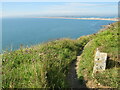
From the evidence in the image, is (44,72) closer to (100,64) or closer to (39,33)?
(100,64)

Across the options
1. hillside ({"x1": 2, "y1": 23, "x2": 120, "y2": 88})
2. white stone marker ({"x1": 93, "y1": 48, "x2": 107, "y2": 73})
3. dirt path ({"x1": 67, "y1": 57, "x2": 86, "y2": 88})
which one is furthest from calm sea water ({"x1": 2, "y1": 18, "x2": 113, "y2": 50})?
white stone marker ({"x1": 93, "y1": 48, "x2": 107, "y2": 73})

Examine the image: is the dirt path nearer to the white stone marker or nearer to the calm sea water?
the white stone marker

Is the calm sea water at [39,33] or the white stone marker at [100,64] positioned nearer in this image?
the white stone marker at [100,64]

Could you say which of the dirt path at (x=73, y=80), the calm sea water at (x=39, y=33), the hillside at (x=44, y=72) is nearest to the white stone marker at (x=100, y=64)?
the hillside at (x=44, y=72)

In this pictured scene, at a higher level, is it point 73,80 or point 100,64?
point 100,64

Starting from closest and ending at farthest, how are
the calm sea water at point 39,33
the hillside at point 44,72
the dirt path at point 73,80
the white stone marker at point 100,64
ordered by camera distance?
the hillside at point 44,72 < the dirt path at point 73,80 < the white stone marker at point 100,64 < the calm sea water at point 39,33

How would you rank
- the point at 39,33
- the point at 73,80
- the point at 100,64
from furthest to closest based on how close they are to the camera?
the point at 39,33
the point at 100,64
the point at 73,80

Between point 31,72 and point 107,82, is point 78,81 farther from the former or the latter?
point 31,72

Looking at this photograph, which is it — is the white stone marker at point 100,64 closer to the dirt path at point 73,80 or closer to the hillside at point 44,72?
the hillside at point 44,72

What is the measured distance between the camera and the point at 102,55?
665cm

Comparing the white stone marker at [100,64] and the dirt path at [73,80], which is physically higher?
the white stone marker at [100,64]

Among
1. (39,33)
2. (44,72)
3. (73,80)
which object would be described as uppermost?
(39,33)

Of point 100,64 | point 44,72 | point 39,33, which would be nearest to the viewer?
point 44,72

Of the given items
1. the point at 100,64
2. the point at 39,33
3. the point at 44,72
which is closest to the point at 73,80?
the point at 100,64
